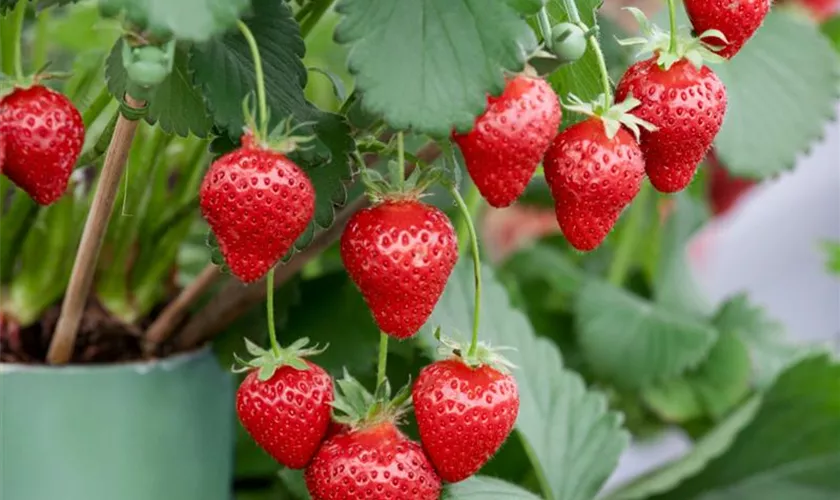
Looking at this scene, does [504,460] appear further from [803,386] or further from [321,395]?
[321,395]

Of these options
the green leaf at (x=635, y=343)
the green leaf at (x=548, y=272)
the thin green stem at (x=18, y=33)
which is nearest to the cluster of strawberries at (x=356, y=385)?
the thin green stem at (x=18, y=33)

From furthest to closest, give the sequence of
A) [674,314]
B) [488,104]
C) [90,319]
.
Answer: [674,314] → [90,319] → [488,104]

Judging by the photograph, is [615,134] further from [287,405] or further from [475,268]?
[287,405]

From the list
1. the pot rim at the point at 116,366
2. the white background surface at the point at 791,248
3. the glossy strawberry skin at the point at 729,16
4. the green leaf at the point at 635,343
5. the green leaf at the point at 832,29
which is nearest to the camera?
the glossy strawberry skin at the point at 729,16

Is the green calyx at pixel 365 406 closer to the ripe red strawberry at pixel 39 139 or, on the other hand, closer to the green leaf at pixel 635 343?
the ripe red strawberry at pixel 39 139

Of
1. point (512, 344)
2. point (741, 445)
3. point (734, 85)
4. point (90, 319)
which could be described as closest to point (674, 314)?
point (741, 445)

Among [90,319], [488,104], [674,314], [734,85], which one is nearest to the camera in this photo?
[488,104]

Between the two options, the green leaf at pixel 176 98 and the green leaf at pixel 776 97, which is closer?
the green leaf at pixel 176 98
